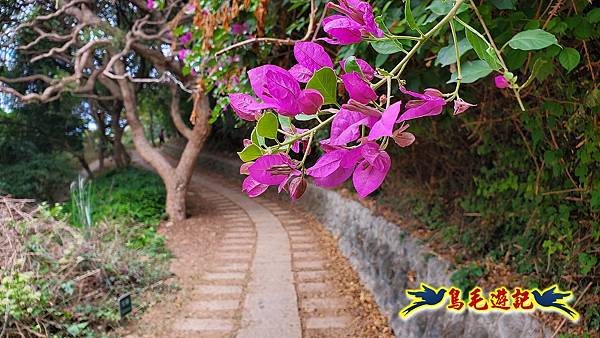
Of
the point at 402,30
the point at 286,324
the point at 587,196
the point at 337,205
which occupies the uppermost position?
the point at 402,30

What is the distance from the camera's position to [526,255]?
2.00 m

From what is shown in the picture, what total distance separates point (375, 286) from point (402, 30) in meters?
2.38

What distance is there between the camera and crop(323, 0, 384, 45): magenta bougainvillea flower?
1.43 ft

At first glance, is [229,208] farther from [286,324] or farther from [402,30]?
[402,30]

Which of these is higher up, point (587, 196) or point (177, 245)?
point (587, 196)

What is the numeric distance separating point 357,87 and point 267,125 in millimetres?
87

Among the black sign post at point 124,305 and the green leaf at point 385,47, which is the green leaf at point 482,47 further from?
the black sign post at point 124,305

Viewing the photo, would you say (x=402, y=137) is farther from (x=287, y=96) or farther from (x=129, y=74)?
(x=129, y=74)

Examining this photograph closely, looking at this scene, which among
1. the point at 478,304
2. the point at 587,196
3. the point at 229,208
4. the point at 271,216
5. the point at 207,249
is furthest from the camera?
the point at 229,208

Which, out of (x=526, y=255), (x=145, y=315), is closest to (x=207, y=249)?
(x=145, y=315)

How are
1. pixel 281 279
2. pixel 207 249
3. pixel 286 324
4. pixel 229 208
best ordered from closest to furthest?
pixel 286 324 < pixel 281 279 < pixel 207 249 < pixel 229 208

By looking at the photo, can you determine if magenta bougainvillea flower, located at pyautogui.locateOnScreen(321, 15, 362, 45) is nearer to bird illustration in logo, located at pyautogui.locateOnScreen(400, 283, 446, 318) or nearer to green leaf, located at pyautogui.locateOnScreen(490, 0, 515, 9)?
green leaf, located at pyautogui.locateOnScreen(490, 0, 515, 9)

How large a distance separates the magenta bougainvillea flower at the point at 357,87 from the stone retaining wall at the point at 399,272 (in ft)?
4.83

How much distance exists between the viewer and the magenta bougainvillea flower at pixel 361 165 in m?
0.38
